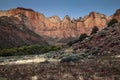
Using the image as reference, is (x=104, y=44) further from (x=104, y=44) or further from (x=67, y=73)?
(x=67, y=73)

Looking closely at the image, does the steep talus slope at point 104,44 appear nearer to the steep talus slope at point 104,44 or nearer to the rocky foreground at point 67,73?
the steep talus slope at point 104,44

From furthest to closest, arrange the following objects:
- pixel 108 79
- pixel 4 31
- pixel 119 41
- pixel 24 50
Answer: pixel 4 31, pixel 24 50, pixel 119 41, pixel 108 79

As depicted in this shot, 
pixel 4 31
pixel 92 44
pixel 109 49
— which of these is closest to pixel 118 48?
pixel 109 49

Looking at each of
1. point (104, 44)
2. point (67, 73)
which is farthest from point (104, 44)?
point (67, 73)

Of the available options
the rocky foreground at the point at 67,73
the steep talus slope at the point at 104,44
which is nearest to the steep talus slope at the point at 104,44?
the steep talus slope at the point at 104,44

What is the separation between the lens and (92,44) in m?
62.9

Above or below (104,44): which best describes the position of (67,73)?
below

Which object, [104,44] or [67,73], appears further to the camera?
[104,44]

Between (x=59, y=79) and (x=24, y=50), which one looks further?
(x=24, y=50)

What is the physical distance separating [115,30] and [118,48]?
1618cm

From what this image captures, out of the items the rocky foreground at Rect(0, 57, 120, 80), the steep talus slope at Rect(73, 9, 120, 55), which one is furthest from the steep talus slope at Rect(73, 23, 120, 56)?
the rocky foreground at Rect(0, 57, 120, 80)

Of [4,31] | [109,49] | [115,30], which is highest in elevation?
[4,31]

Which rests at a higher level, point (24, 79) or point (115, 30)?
point (115, 30)

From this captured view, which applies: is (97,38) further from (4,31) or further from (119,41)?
(4,31)
